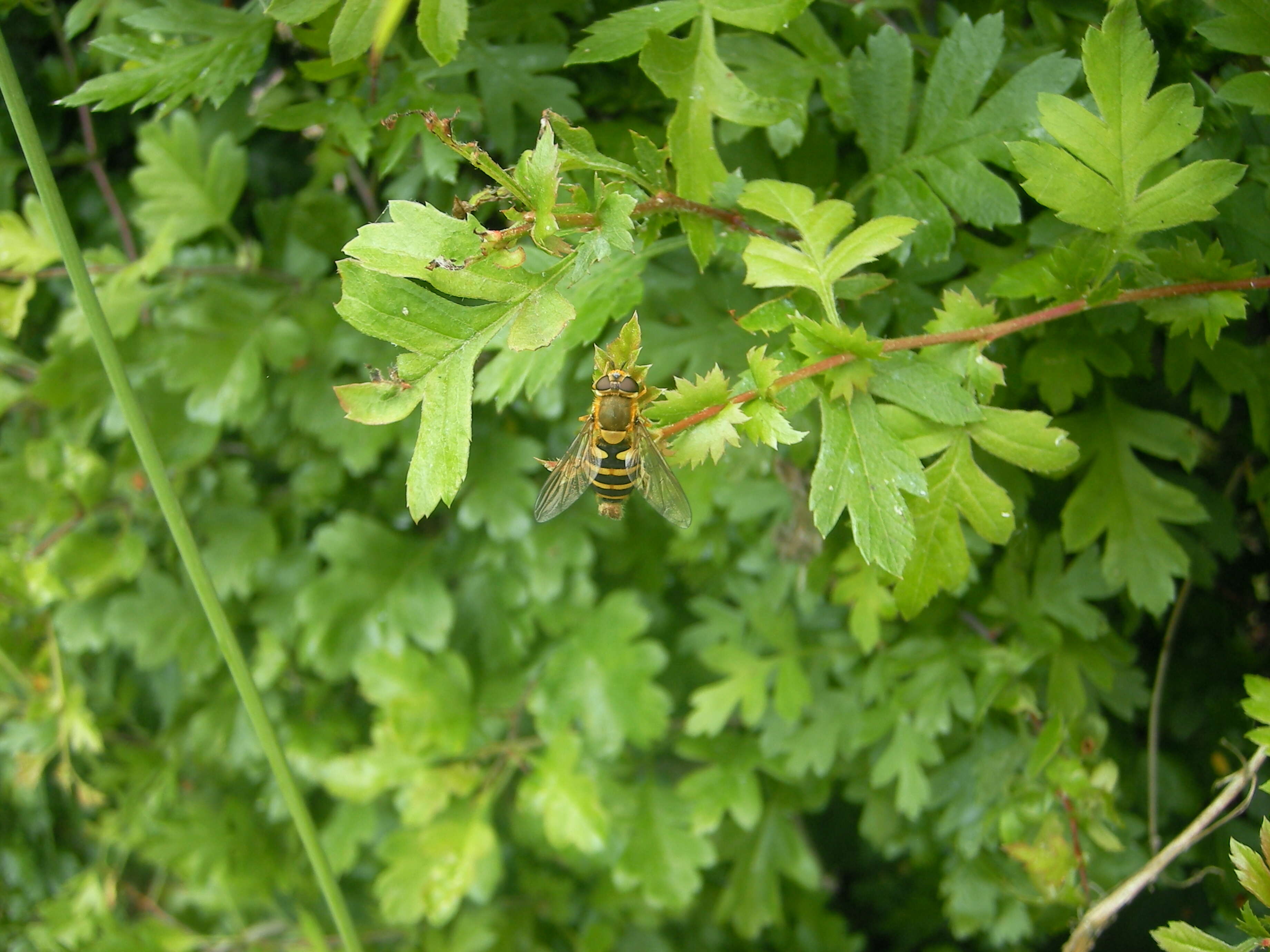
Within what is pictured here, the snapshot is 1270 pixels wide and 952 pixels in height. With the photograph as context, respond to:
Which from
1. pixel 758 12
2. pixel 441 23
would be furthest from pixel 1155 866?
pixel 441 23

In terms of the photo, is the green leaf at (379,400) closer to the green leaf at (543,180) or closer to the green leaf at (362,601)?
the green leaf at (543,180)

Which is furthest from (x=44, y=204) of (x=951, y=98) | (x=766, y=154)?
(x=951, y=98)

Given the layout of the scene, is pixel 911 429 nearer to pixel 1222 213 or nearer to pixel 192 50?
pixel 1222 213

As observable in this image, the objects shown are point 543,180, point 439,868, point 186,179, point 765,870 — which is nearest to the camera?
point 543,180

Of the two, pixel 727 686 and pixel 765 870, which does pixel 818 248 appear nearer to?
pixel 727 686

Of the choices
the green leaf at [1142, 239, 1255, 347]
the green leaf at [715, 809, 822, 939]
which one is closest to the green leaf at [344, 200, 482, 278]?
the green leaf at [1142, 239, 1255, 347]
